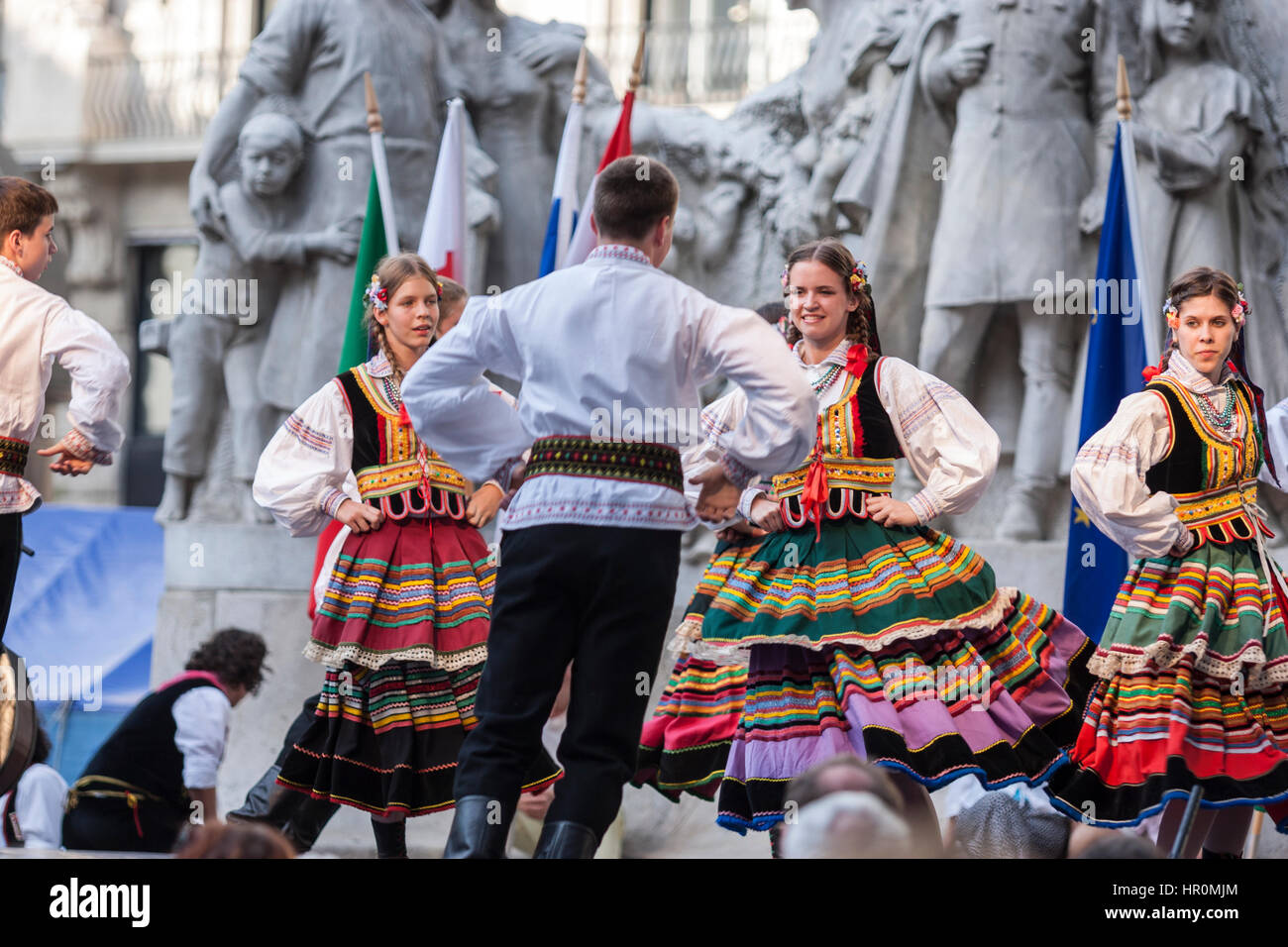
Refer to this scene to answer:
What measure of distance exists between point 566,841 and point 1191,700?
1824mm

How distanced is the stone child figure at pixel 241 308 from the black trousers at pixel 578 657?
14.8ft

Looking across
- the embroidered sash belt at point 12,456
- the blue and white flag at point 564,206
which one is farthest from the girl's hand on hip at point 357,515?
the blue and white flag at point 564,206

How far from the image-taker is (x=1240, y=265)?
6910 mm

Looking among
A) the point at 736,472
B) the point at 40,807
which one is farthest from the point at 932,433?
the point at 40,807

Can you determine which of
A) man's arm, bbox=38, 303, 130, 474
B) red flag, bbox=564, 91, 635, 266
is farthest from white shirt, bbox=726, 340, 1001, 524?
red flag, bbox=564, 91, 635, 266

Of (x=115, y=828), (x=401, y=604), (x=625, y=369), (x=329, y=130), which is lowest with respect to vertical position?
(x=115, y=828)

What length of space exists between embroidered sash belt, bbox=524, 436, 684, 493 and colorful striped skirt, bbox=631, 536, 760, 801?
80cm

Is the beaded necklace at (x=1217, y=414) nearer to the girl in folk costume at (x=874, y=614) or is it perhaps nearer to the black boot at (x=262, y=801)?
the girl in folk costume at (x=874, y=614)

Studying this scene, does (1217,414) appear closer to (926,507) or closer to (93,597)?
(926,507)

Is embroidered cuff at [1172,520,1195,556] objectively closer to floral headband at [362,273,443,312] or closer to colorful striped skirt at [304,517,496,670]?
colorful striped skirt at [304,517,496,670]

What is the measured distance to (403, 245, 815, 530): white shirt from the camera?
11.7ft

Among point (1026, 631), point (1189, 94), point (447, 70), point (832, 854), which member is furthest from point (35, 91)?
point (832, 854)

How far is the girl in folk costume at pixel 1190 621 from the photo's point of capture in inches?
173

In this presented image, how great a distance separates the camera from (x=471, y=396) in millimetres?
3748
